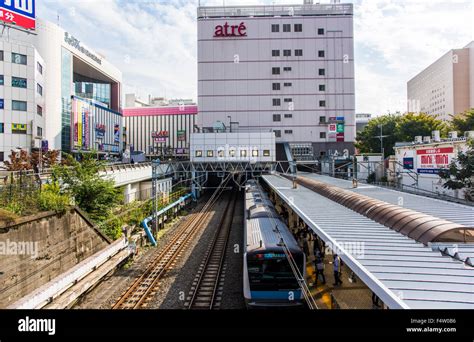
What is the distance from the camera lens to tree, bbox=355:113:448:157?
38.3 metres

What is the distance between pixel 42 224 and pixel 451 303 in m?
10.8

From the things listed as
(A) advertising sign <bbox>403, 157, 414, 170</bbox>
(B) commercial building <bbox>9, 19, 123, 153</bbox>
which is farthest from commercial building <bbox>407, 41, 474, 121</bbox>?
(B) commercial building <bbox>9, 19, 123, 153</bbox>

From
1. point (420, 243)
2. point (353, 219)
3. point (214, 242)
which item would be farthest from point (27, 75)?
point (420, 243)

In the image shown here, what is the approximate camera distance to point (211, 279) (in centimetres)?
1185

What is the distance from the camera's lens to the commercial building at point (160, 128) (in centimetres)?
8488

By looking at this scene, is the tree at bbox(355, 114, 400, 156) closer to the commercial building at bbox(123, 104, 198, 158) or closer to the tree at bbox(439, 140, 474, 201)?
the tree at bbox(439, 140, 474, 201)

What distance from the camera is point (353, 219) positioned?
10.2 meters

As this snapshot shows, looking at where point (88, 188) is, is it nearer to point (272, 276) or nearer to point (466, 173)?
point (272, 276)

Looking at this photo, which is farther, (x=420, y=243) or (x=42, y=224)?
(x=42, y=224)

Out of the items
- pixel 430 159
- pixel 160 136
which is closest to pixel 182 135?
pixel 160 136

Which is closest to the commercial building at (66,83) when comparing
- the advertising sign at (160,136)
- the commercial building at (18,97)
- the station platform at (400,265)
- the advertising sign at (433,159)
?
the commercial building at (18,97)

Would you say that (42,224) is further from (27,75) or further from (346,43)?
(346,43)

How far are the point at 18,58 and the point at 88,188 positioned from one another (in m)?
26.6

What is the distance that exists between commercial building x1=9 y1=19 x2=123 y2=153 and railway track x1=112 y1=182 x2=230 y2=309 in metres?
29.6
